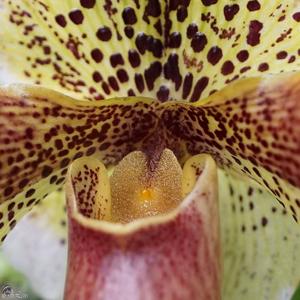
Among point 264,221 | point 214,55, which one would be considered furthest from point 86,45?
point 264,221

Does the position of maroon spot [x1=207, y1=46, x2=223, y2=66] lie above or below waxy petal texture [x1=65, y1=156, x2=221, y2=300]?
above

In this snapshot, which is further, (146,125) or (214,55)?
(146,125)

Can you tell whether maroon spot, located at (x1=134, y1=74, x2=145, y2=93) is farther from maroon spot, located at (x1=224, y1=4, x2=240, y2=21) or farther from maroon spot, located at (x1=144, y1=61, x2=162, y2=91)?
maroon spot, located at (x1=224, y1=4, x2=240, y2=21)

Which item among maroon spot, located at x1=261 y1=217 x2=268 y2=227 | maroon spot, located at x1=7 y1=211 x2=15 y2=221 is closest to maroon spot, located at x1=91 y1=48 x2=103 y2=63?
maroon spot, located at x1=7 y1=211 x2=15 y2=221

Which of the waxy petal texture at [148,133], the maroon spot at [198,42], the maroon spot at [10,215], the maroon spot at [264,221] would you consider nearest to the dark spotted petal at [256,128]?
the waxy petal texture at [148,133]

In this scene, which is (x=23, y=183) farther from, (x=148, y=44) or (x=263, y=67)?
(x=263, y=67)
